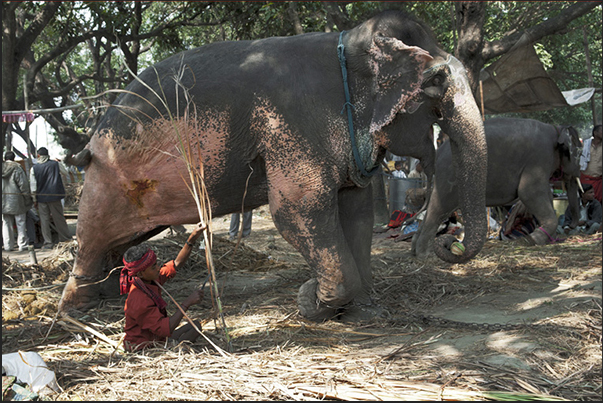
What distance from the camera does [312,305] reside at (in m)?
3.86

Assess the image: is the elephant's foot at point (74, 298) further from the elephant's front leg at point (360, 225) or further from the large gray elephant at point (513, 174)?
the large gray elephant at point (513, 174)

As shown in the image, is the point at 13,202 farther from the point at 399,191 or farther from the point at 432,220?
the point at 399,191

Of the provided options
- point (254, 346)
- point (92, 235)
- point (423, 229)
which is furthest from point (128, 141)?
point (423, 229)

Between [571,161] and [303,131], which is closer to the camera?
[303,131]

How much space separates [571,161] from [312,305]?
17.2ft

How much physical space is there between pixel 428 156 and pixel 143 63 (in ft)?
87.3

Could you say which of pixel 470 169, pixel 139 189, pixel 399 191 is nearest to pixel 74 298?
pixel 139 189

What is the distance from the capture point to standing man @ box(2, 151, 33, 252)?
9.13 metres

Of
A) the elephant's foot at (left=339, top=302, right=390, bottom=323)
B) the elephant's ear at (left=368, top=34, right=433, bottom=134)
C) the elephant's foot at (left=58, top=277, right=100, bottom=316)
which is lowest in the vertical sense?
the elephant's foot at (left=339, top=302, right=390, bottom=323)

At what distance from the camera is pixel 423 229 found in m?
6.72

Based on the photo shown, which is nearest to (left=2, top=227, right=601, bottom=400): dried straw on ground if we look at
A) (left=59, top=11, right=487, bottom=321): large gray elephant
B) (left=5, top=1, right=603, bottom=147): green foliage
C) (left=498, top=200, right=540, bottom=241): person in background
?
(left=59, top=11, right=487, bottom=321): large gray elephant

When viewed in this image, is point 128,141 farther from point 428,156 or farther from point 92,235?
point 428,156

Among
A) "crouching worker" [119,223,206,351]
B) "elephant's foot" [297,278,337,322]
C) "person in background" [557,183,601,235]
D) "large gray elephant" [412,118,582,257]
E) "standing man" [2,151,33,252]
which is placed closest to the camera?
"crouching worker" [119,223,206,351]

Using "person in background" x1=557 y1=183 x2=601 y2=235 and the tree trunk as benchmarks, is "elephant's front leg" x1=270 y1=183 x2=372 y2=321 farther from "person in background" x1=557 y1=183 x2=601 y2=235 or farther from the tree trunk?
"person in background" x1=557 y1=183 x2=601 y2=235
